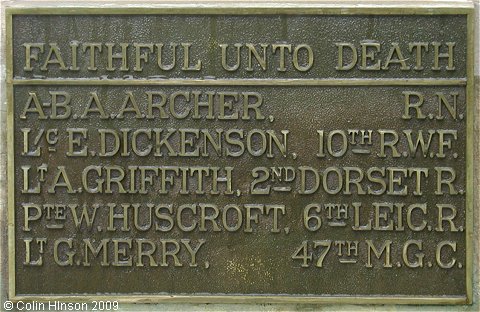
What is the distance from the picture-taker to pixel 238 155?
10.0 feet

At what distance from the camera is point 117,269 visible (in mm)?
3082

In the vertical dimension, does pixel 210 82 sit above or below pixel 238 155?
above

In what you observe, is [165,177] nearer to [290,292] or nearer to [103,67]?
[103,67]

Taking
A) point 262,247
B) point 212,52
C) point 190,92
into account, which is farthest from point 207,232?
point 212,52

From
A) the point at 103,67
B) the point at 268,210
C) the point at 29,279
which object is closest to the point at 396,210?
the point at 268,210

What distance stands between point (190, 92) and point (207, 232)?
29.7 inches

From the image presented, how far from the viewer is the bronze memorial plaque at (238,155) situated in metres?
3.02

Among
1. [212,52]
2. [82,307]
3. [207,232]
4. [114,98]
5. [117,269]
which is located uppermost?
[212,52]

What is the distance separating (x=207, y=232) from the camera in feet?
10.1

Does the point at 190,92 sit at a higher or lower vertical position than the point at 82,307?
higher

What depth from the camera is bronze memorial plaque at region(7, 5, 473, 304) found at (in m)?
3.02

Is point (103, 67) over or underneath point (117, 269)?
over

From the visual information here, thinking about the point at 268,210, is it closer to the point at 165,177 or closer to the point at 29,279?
the point at 165,177

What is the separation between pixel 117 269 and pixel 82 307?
0.29 m
